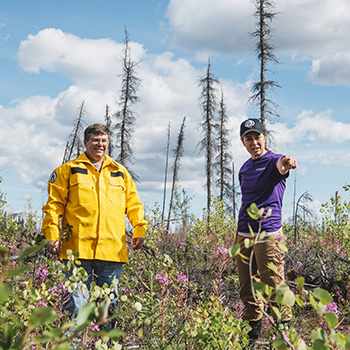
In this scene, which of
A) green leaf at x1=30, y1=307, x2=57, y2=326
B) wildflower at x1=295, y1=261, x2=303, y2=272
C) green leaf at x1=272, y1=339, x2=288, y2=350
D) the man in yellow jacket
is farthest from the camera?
wildflower at x1=295, y1=261, x2=303, y2=272

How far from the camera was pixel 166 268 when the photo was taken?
144 inches

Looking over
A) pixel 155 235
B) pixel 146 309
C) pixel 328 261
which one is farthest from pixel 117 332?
pixel 328 261

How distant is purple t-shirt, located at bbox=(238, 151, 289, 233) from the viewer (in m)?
3.97

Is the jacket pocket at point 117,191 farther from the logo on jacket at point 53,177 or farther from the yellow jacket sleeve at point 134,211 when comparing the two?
the logo on jacket at point 53,177

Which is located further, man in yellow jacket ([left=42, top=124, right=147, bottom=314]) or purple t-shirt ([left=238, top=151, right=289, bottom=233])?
purple t-shirt ([left=238, top=151, right=289, bottom=233])

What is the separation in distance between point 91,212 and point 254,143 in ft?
5.86

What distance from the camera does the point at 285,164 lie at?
3.84 m

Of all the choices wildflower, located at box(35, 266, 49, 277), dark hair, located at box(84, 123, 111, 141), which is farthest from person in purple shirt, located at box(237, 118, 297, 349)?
wildflower, located at box(35, 266, 49, 277)

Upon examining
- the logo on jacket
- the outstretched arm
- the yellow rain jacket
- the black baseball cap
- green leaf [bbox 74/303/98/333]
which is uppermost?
the black baseball cap

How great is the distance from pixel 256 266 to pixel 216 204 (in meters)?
7.36

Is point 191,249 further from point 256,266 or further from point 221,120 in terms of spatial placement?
point 221,120

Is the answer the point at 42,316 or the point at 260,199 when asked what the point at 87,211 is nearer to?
the point at 260,199

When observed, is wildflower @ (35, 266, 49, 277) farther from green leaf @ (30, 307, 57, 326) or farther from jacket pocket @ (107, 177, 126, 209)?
green leaf @ (30, 307, 57, 326)

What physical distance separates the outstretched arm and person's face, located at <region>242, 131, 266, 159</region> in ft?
1.02
